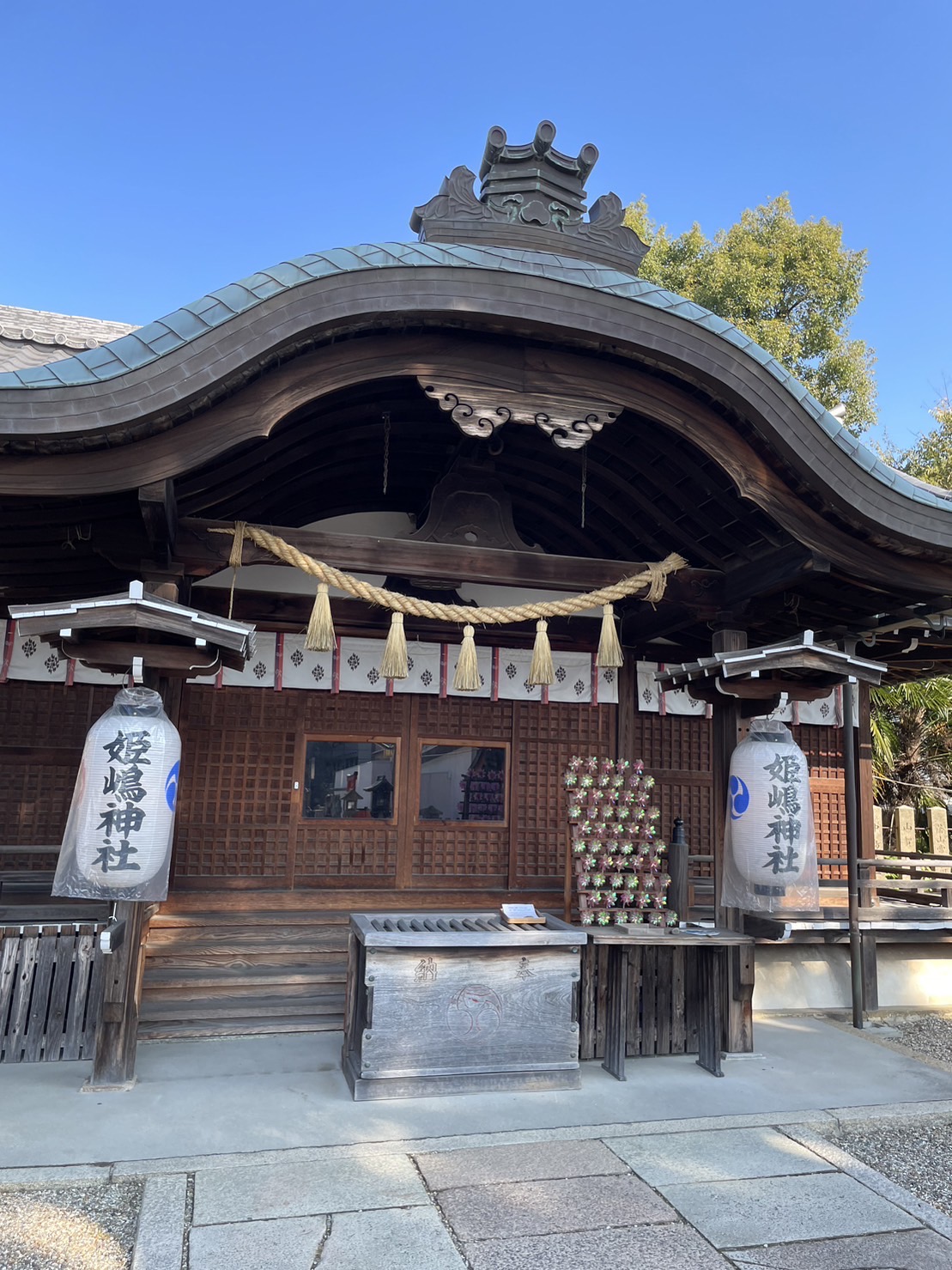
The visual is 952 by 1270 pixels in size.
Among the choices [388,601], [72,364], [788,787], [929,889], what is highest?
[72,364]

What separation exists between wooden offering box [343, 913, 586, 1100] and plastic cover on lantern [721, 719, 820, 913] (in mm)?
1282

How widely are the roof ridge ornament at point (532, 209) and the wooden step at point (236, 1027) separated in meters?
6.20

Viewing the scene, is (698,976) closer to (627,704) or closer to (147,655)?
(627,704)

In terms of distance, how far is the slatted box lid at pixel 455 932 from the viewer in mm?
5262

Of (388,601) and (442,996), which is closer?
(442,996)

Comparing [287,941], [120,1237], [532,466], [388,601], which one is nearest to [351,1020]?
[287,941]

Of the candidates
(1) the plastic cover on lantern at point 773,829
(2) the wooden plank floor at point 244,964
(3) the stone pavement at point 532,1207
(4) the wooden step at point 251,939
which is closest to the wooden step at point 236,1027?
(2) the wooden plank floor at point 244,964

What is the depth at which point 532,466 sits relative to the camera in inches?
270

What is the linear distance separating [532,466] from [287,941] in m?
4.53

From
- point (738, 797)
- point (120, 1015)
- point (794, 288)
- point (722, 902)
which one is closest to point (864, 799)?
point (722, 902)

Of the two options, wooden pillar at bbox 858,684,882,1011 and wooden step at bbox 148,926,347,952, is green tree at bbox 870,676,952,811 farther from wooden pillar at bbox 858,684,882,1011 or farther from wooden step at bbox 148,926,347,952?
wooden step at bbox 148,926,347,952

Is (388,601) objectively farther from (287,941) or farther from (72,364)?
(287,941)

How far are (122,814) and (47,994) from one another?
214 centimetres

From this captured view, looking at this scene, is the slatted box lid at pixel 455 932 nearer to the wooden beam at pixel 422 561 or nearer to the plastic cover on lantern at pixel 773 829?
the plastic cover on lantern at pixel 773 829
